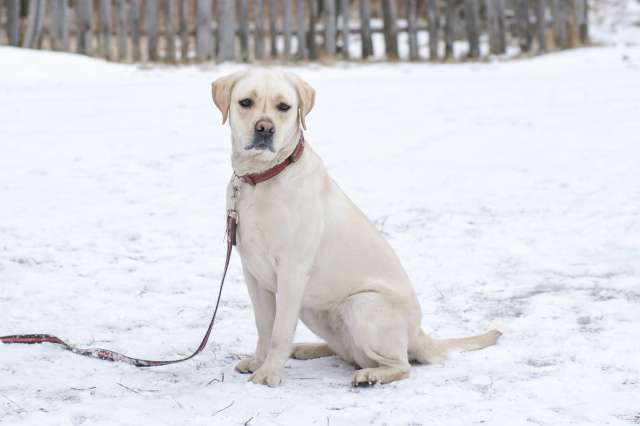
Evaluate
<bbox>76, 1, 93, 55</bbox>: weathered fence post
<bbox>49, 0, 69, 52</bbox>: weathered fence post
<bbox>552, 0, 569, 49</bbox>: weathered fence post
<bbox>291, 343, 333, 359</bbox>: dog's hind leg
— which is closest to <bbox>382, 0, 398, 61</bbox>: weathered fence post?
<bbox>552, 0, 569, 49</bbox>: weathered fence post

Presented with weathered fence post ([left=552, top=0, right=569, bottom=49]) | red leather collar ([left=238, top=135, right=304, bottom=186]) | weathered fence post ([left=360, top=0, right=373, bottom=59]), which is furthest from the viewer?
weathered fence post ([left=552, top=0, right=569, bottom=49])

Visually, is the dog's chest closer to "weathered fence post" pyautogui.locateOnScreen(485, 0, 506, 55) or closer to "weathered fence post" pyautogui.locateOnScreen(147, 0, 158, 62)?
"weathered fence post" pyautogui.locateOnScreen(147, 0, 158, 62)

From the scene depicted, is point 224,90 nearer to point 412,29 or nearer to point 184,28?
point 184,28

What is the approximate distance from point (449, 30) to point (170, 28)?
3.75 m

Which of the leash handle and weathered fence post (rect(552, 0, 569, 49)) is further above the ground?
weathered fence post (rect(552, 0, 569, 49))

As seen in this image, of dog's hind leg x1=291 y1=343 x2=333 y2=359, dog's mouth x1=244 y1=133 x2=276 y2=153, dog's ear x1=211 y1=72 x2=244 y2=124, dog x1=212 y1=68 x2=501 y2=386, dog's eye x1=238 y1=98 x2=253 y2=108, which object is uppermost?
dog's ear x1=211 y1=72 x2=244 y2=124

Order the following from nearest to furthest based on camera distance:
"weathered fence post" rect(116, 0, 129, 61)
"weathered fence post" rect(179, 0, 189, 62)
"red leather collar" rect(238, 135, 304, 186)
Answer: "red leather collar" rect(238, 135, 304, 186) < "weathered fence post" rect(116, 0, 129, 61) < "weathered fence post" rect(179, 0, 189, 62)

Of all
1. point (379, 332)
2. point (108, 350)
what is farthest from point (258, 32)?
point (379, 332)

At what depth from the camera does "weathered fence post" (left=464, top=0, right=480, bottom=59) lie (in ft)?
39.4

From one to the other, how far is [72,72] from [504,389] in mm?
7673

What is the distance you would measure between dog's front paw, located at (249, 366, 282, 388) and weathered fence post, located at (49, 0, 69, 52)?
8.09 metres

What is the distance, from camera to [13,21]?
10430mm

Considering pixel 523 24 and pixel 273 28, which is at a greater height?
pixel 273 28

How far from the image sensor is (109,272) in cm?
507
